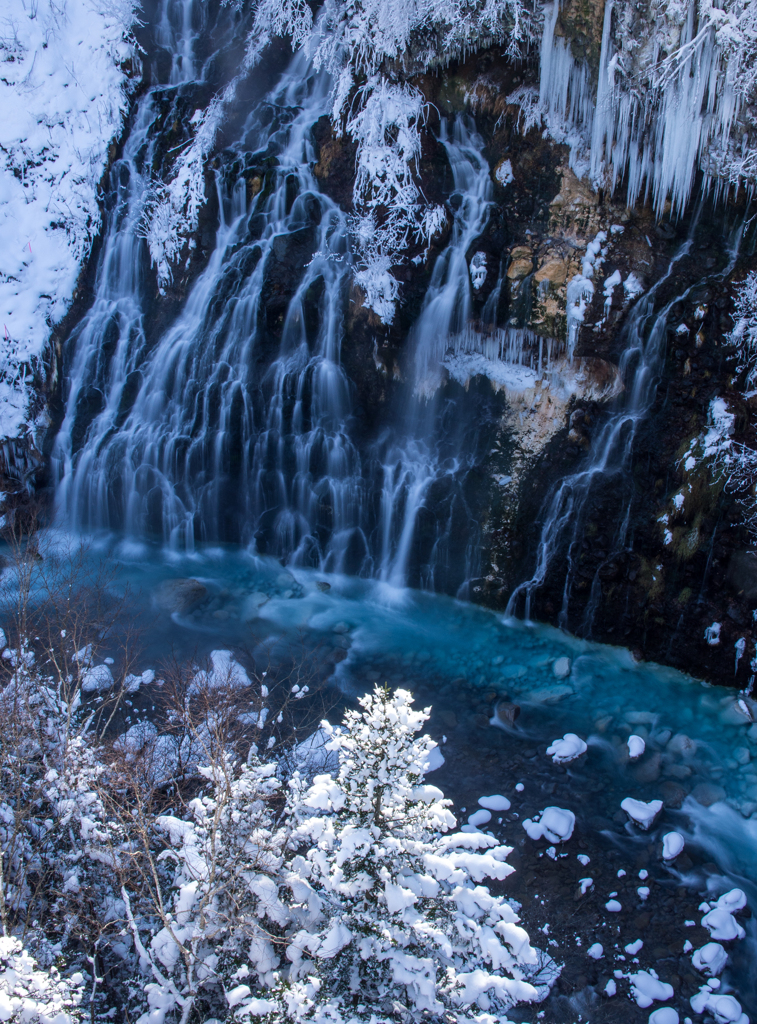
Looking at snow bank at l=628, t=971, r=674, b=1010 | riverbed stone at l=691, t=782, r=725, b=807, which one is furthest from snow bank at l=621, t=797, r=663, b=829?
snow bank at l=628, t=971, r=674, b=1010

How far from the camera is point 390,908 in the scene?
405 centimetres

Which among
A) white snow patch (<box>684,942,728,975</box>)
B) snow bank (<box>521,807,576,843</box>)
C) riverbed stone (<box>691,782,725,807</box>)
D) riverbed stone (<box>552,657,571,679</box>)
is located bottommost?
white snow patch (<box>684,942,728,975</box>)

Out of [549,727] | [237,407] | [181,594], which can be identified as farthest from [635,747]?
[237,407]

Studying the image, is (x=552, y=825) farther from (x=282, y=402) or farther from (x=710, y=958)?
(x=282, y=402)

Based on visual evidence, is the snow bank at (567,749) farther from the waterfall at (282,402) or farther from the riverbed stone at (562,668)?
the waterfall at (282,402)

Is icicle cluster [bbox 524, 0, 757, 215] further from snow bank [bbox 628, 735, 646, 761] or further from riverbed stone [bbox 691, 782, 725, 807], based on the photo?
riverbed stone [bbox 691, 782, 725, 807]

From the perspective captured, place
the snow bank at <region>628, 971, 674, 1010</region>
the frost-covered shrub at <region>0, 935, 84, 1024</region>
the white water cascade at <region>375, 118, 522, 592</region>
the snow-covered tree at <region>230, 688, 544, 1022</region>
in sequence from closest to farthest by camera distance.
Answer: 1. the frost-covered shrub at <region>0, 935, 84, 1024</region>
2. the snow-covered tree at <region>230, 688, 544, 1022</region>
3. the snow bank at <region>628, 971, 674, 1010</region>
4. the white water cascade at <region>375, 118, 522, 592</region>

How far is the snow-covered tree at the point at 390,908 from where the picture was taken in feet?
13.6

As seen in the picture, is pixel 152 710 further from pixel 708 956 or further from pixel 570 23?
pixel 570 23

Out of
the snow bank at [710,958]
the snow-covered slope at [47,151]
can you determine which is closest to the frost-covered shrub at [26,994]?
the snow bank at [710,958]

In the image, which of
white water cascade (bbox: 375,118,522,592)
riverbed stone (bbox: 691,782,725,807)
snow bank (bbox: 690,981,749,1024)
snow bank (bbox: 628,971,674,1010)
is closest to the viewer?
snow bank (bbox: 690,981,749,1024)

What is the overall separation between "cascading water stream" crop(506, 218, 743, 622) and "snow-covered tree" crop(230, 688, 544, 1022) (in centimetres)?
755

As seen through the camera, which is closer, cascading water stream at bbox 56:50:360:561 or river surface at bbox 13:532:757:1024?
river surface at bbox 13:532:757:1024

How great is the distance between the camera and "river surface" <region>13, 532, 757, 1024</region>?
6.52 m
